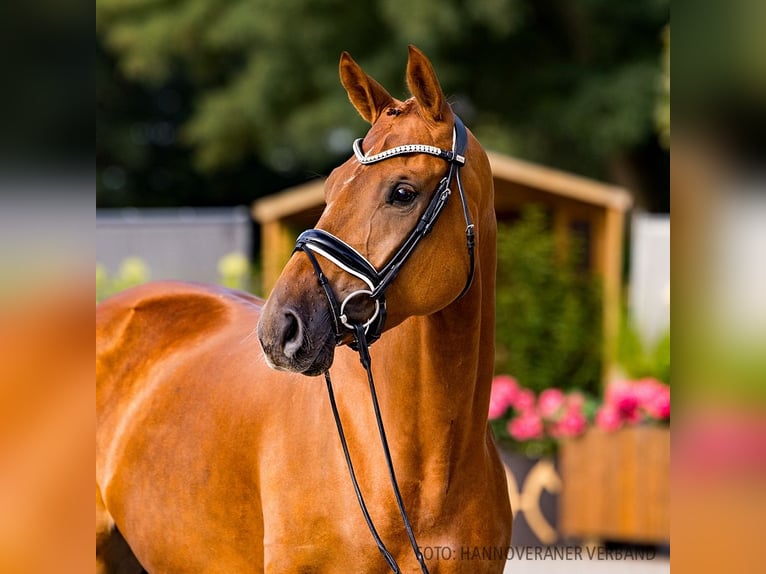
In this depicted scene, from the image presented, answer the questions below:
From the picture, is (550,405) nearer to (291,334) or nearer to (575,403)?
(575,403)

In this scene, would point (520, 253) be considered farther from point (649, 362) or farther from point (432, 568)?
point (432, 568)

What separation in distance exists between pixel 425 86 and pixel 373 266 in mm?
450

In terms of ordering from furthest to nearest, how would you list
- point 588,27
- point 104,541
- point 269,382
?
point 588,27 < point 104,541 < point 269,382

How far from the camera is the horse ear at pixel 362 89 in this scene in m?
2.44

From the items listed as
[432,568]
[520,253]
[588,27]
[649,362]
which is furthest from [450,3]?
[432,568]

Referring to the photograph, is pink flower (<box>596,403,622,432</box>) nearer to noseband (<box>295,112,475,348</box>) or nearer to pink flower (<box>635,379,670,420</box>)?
pink flower (<box>635,379,670,420</box>)

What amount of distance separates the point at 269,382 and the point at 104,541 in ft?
4.26

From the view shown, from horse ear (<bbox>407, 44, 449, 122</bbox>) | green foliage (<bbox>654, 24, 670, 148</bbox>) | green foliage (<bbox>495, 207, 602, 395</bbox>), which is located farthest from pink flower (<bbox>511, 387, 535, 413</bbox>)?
green foliage (<bbox>654, 24, 670, 148</bbox>)

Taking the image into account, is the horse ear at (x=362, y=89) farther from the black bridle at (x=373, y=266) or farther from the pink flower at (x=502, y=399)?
the pink flower at (x=502, y=399)

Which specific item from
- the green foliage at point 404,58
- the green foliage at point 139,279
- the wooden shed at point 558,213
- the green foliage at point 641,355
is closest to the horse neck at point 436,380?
the green foliage at point 641,355
